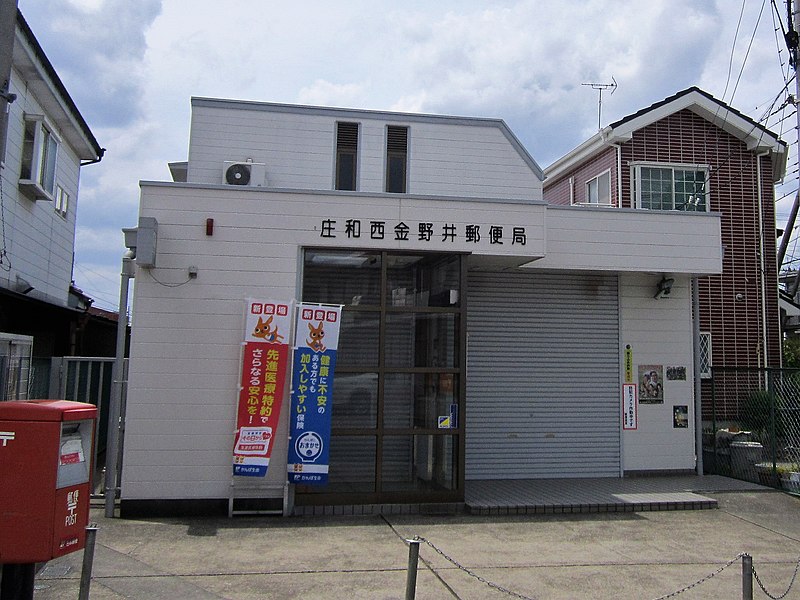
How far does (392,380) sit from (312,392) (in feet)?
3.59

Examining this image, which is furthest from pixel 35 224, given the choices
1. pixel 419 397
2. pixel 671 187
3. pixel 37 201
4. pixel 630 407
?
pixel 671 187

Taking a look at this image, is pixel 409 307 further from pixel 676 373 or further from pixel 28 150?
pixel 28 150

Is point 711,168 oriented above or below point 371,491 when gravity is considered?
above

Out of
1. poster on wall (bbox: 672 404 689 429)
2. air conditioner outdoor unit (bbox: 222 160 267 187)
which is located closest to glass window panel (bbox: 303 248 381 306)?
air conditioner outdoor unit (bbox: 222 160 267 187)

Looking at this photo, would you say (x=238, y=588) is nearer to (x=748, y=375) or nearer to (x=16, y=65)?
(x=16, y=65)

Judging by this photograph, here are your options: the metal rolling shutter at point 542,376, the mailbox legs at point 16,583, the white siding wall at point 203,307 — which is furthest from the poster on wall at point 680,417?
the mailbox legs at point 16,583

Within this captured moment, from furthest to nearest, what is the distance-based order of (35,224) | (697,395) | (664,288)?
1. (35,224)
2. (697,395)
3. (664,288)

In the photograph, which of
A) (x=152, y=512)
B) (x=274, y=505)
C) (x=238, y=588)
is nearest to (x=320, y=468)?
(x=274, y=505)

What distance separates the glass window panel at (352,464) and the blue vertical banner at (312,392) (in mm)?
232

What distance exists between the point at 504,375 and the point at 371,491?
353cm

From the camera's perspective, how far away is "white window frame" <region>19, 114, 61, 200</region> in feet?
41.2

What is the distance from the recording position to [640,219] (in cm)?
1112

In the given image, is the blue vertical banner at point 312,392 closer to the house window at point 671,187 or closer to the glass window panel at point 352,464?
the glass window panel at point 352,464

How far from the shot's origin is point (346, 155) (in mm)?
11875
